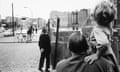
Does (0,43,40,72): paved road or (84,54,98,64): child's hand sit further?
(0,43,40,72): paved road

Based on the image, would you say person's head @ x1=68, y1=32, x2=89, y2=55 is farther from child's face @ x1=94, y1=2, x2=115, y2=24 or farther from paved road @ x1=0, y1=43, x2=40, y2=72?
paved road @ x1=0, y1=43, x2=40, y2=72

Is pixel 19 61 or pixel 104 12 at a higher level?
pixel 104 12

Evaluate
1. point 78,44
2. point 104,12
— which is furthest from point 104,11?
point 78,44

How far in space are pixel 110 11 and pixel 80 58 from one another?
0.47m

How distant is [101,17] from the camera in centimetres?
246

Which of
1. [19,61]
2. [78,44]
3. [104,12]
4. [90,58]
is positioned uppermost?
[104,12]

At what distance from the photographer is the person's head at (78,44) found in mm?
2338

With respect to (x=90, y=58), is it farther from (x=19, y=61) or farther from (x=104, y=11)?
(x=19, y=61)

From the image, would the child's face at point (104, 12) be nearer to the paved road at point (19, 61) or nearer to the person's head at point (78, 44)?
the person's head at point (78, 44)

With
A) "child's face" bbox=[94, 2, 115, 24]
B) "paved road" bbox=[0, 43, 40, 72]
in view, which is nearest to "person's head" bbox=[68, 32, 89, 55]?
"child's face" bbox=[94, 2, 115, 24]

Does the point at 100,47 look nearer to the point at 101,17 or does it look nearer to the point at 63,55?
the point at 101,17

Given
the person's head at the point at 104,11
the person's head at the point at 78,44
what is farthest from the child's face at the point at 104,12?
the person's head at the point at 78,44

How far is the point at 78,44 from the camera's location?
7.68ft

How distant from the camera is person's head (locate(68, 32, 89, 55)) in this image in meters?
2.34
